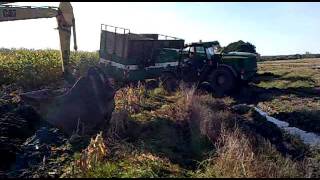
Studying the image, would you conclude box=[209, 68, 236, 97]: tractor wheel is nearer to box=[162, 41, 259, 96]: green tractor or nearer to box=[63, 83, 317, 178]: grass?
box=[162, 41, 259, 96]: green tractor

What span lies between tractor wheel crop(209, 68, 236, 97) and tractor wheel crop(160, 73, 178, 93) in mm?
1503

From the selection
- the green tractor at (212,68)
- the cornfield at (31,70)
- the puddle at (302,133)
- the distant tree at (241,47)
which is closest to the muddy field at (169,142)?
the puddle at (302,133)

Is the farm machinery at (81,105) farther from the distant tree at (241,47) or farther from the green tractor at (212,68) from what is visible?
the distant tree at (241,47)

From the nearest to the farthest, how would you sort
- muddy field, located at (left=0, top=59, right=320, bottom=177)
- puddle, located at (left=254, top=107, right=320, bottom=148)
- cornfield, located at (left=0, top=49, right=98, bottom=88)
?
muddy field, located at (left=0, top=59, right=320, bottom=177), puddle, located at (left=254, top=107, right=320, bottom=148), cornfield, located at (left=0, top=49, right=98, bottom=88)

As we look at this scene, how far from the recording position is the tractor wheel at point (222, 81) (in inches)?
714

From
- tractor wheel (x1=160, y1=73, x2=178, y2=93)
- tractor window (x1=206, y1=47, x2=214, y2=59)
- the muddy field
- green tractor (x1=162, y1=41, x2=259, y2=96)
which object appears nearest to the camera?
the muddy field

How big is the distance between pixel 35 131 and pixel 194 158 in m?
3.94

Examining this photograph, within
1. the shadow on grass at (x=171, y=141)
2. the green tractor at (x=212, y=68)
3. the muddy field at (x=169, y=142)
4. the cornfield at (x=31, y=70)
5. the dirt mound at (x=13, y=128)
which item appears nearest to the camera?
the muddy field at (x=169, y=142)

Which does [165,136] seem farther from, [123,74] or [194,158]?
[123,74]

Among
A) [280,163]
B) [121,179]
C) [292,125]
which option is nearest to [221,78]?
[292,125]

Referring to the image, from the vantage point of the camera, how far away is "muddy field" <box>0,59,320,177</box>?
7.38 metres

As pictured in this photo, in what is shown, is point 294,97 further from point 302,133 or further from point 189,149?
point 189,149


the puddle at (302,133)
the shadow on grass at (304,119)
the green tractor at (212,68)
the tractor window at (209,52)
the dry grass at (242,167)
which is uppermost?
the tractor window at (209,52)

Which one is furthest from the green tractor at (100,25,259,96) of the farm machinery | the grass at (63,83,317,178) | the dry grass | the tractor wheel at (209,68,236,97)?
the dry grass
